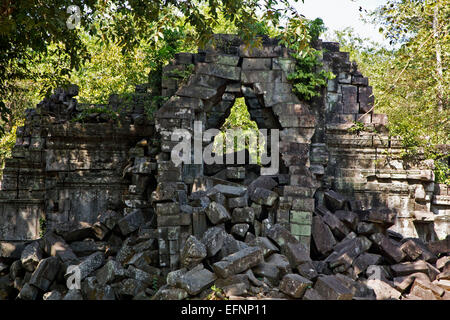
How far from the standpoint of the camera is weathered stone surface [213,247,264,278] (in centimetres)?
588

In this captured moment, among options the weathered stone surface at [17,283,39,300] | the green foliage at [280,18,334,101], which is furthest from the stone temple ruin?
the green foliage at [280,18,334,101]

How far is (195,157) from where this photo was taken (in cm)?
852

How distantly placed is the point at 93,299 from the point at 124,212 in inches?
93.4

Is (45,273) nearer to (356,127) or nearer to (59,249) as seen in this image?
(59,249)

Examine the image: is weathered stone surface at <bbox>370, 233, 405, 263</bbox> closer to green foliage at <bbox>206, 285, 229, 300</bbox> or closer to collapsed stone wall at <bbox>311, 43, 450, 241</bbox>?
collapsed stone wall at <bbox>311, 43, 450, 241</bbox>

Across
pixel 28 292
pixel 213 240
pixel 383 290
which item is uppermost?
pixel 213 240

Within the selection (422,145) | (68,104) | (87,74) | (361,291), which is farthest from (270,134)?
(87,74)

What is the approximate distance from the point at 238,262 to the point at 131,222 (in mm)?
2804

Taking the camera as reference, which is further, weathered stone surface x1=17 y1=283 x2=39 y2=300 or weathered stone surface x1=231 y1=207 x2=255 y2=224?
weathered stone surface x1=231 y1=207 x2=255 y2=224

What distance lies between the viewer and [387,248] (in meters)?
7.38

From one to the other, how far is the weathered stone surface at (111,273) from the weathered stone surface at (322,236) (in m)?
3.17

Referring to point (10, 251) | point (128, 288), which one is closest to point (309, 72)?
point (128, 288)

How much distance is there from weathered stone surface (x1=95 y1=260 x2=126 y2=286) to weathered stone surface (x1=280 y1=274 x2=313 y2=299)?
2445 mm

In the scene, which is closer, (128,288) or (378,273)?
(128,288)
